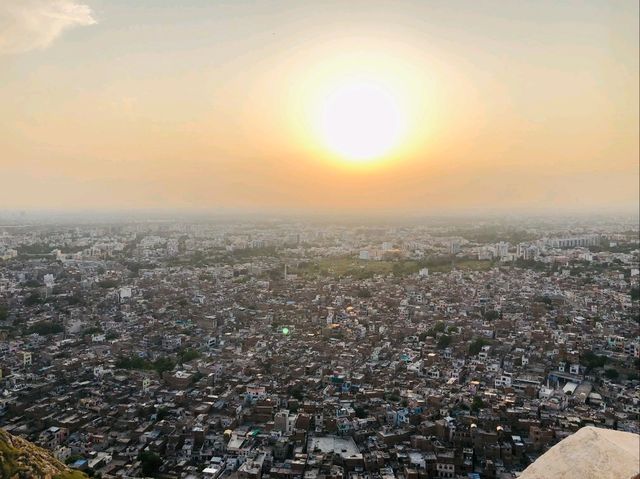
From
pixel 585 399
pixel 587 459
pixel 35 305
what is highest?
pixel 587 459

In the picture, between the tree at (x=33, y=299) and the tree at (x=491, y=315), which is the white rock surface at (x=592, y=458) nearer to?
the tree at (x=33, y=299)

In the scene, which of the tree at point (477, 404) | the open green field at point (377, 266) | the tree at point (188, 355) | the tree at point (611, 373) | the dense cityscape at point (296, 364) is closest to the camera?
the dense cityscape at point (296, 364)

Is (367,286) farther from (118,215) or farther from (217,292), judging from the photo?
(118,215)

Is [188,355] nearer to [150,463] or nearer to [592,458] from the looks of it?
[150,463]

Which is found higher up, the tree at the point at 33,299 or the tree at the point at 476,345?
the tree at the point at 33,299

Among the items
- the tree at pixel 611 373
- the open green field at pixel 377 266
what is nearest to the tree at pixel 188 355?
the tree at pixel 611 373

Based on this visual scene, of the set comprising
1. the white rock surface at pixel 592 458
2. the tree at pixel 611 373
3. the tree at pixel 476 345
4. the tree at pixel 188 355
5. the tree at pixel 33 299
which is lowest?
the tree at pixel 611 373

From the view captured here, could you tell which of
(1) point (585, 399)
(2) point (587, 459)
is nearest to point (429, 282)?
(1) point (585, 399)
